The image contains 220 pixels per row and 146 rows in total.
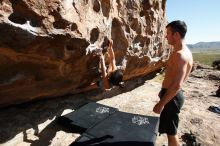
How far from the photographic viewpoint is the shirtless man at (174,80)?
3.94 metres

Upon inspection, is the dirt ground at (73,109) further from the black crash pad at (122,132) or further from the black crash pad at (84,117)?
the black crash pad at (122,132)

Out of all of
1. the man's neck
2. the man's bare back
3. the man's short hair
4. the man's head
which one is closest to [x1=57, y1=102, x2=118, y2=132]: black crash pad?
the man's head

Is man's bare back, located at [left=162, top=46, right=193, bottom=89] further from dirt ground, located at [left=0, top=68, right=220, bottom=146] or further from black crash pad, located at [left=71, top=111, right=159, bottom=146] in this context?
dirt ground, located at [left=0, top=68, right=220, bottom=146]

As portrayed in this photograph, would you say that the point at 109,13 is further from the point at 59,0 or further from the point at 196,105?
the point at 196,105

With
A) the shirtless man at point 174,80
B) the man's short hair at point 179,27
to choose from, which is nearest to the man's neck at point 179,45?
the shirtless man at point 174,80

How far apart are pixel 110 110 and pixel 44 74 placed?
1851 millimetres

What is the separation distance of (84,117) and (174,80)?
88.3 inches

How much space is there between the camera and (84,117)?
5371 millimetres

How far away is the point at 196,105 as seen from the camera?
28.1 ft

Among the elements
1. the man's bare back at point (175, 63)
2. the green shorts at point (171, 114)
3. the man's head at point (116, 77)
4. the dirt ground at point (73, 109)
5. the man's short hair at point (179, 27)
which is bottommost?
the dirt ground at point (73, 109)

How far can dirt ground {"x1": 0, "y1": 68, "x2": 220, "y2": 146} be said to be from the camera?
14.7ft

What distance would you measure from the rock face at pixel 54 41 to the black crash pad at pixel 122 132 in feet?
4.04

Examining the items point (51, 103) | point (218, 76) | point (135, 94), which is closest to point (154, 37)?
point (135, 94)

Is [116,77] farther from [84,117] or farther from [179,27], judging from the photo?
[179,27]
